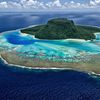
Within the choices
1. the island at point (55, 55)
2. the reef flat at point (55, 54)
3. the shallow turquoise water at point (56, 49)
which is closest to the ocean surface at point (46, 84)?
the island at point (55, 55)

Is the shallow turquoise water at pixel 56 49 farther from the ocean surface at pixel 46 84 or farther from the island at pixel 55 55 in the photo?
the ocean surface at pixel 46 84

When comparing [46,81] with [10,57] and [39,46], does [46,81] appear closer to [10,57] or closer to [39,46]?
[10,57]

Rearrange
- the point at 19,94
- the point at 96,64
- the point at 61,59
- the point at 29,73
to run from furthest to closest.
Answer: the point at 61,59 → the point at 96,64 → the point at 29,73 → the point at 19,94

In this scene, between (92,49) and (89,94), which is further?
(92,49)

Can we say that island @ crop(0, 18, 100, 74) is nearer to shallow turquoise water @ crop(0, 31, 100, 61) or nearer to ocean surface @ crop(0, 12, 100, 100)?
shallow turquoise water @ crop(0, 31, 100, 61)

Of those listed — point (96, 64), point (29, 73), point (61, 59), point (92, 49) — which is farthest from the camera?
point (92, 49)

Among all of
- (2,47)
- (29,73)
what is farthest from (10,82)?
(2,47)

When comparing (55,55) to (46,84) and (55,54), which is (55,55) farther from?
(46,84)

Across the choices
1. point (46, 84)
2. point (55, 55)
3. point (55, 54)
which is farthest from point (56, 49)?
A: point (46, 84)

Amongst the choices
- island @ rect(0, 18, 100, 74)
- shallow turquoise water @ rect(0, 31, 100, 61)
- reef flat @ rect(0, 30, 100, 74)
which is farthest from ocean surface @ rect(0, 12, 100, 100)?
shallow turquoise water @ rect(0, 31, 100, 61)

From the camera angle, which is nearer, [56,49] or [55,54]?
[55,54]

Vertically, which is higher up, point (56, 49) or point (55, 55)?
point (55, 55)
